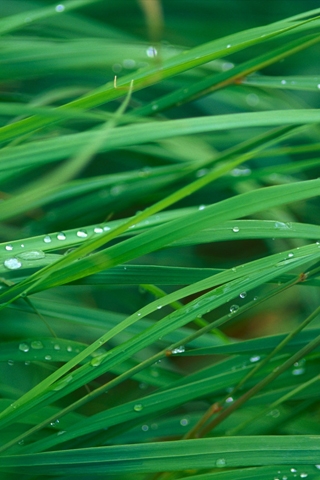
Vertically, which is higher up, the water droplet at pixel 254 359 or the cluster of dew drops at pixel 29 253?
the cluster of dew drops at pixel 29 253

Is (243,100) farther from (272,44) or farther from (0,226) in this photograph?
(0,226)

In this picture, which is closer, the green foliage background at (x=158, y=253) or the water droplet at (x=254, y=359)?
the green foliage background at (x=158, y=253)

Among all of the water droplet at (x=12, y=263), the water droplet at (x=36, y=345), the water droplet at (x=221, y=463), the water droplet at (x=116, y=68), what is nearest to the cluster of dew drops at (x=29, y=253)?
the water droplet at (x=12, y=263)

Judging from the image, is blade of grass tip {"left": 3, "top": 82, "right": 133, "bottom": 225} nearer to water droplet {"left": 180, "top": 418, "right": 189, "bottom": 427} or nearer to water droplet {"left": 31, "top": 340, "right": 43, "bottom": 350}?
water droplet {"left": 31, "top": 340, "right": 43, "bottom": 350}

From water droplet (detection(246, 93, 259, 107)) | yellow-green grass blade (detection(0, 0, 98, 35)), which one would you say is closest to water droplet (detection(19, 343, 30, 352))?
yellow-green grass blade (detection(0, 0, 98, 35))

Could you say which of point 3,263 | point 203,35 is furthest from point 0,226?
point 203,35

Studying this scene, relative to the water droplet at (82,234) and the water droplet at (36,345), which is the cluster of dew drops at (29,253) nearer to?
the water droplet at (82,234)

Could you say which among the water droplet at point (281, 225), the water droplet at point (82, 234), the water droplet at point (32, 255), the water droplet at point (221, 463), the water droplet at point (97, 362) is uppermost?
the water droplet at point (82, 234)

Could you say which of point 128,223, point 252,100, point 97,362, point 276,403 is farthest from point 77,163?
point 252,100
